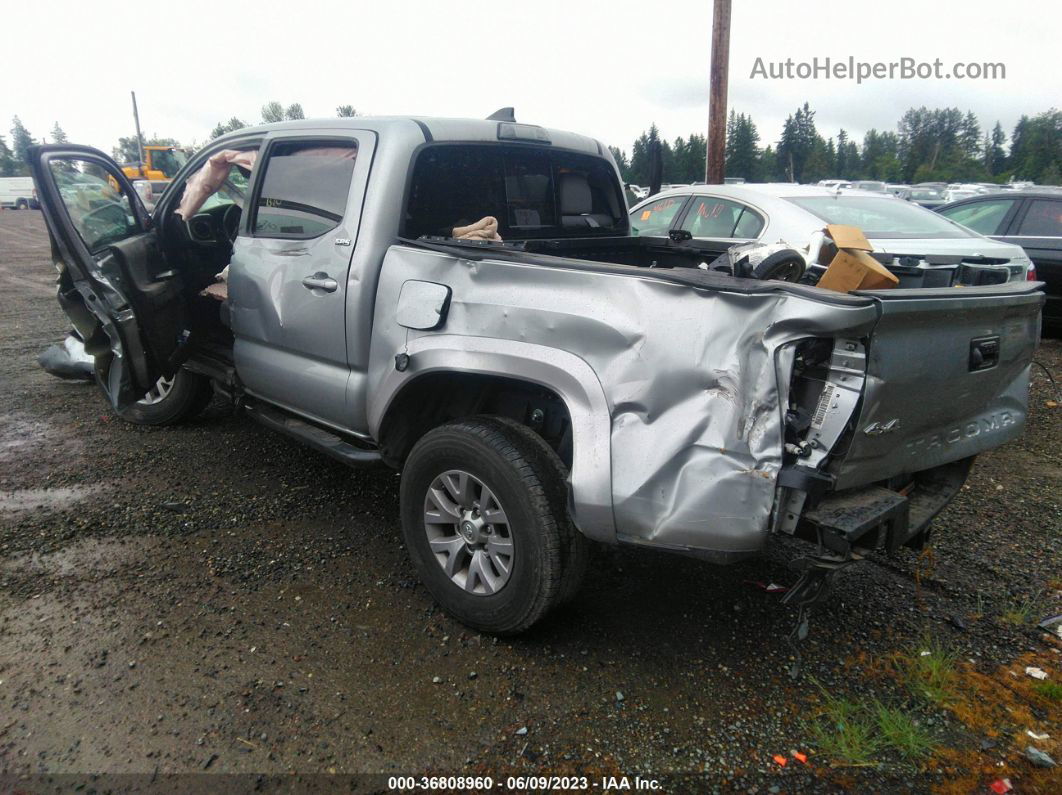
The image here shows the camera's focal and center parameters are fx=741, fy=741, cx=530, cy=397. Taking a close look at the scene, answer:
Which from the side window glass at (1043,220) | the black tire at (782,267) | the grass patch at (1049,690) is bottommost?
the grass patch at (1049,690)

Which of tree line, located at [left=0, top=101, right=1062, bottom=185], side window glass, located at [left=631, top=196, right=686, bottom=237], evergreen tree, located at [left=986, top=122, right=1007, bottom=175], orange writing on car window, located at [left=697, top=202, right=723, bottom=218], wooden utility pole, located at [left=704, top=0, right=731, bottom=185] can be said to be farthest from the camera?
evergreen tree, located at [left=986, top=122, right=1007, bottom=175]

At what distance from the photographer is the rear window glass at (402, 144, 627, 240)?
3.42 meters

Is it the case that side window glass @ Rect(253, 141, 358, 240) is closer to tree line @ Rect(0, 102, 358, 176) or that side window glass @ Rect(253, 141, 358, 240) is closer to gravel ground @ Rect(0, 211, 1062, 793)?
gravel ground @ Rect(0, 211, 1062, 793)

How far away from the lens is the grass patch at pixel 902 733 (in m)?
2.38

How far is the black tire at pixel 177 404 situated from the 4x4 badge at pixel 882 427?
168 inches

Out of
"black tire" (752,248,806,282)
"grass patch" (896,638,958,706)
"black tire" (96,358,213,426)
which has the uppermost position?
"black tire" (752,248,806,282)

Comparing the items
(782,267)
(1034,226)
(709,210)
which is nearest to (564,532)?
(782,267)

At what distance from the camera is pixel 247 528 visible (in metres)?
3.79

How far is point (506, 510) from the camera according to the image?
2.68 m

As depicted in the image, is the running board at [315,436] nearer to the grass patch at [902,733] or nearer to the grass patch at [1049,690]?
the grass patch at [902,733]

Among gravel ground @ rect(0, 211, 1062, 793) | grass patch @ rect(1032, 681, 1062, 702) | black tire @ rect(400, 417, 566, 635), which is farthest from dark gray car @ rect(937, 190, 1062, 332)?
black tire @ rect(400, 417, 566, 635)

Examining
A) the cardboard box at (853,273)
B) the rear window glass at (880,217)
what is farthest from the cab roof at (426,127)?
the rear window glass at (880,217)

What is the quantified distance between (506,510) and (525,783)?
0.88 m

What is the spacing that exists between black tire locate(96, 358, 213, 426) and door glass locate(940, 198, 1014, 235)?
25.1 feet
